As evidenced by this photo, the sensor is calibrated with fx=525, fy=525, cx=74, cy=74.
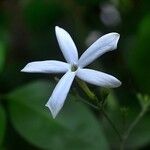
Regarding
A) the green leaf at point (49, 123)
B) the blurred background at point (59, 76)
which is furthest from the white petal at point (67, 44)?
the green leaf at point (49, 123)

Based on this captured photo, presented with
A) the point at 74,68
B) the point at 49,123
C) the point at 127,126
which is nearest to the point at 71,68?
the point at 74,68

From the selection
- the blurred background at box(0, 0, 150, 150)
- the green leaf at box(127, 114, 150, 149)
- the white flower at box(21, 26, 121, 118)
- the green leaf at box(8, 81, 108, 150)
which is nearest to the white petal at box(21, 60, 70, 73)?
the white flower at box(21, 26, 121, 118)

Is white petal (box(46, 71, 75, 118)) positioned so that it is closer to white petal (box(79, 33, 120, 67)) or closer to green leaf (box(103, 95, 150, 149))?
white petal (box(79, 33, 120, 67))

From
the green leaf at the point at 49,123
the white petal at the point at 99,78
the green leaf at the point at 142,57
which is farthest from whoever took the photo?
the green leaf at the point at 142,57

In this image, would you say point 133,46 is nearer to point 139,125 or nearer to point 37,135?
point 139,125

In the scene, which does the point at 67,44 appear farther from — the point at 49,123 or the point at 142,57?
the point at 142,57

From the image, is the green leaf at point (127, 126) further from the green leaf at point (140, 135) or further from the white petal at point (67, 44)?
the white petal at point (67, 44)
